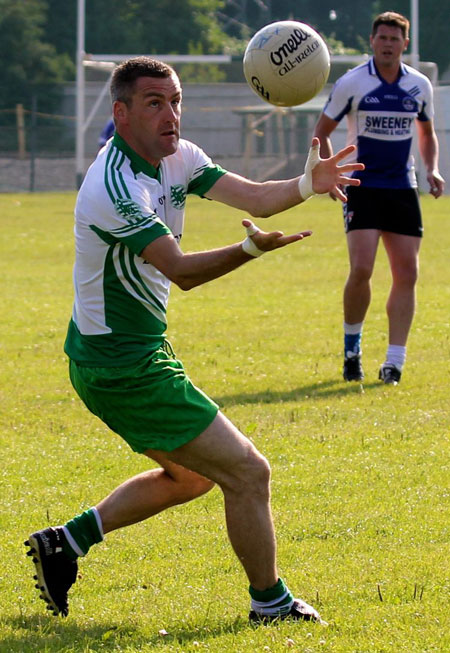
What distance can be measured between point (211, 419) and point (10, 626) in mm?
1112

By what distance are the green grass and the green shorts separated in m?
0.70

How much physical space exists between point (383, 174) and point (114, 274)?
4.92 m

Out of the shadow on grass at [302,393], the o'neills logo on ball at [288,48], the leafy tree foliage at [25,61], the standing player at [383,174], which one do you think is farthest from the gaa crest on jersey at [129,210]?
the leafy tree foliage at [25,61]

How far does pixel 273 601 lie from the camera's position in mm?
4406

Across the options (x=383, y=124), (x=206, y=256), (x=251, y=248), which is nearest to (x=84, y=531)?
(x=206, y=256)

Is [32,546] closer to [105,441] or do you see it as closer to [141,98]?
[141,98]

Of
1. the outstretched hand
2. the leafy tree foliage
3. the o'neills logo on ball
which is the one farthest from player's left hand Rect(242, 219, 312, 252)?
the leafy tree foliage

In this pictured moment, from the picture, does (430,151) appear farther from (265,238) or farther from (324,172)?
(265,238)

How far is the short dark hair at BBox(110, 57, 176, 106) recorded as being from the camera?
4.63 meters

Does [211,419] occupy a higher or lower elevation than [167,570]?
higher

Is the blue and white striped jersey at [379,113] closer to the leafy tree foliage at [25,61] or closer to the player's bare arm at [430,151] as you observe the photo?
the player's bare arm at [430,151]

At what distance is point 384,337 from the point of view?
36.2ft

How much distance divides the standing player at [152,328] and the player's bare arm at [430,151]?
14.8 feet

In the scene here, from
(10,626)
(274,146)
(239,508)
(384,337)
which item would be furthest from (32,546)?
(274,146)
